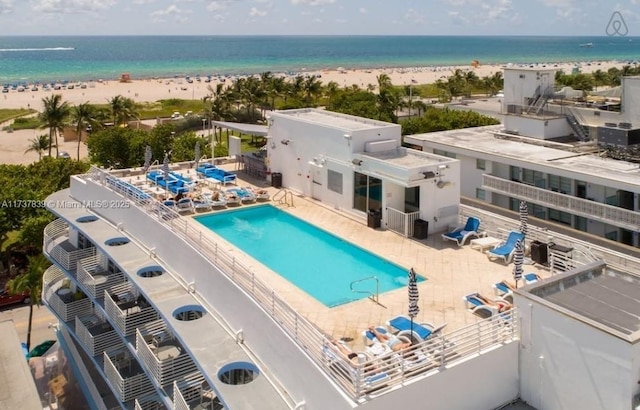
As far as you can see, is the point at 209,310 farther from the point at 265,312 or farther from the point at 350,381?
the point at 350,381


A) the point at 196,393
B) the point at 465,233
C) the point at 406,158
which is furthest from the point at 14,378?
the point at 406,158

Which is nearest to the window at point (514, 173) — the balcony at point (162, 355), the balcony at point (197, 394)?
the balcony at point (162, 355)

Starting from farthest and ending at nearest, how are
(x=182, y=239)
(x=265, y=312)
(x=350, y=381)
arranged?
(x=182, y=239), (x=265, y=312), (x=350, y=381)

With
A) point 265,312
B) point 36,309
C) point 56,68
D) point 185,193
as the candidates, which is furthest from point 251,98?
point 56,68

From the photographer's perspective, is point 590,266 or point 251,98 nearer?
point 590,266

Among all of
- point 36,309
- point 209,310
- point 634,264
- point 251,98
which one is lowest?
point 36,309

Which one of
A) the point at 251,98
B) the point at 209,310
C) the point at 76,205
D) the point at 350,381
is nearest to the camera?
the point at 350,381

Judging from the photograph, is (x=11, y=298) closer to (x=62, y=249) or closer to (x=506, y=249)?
(x=62, y=249)
